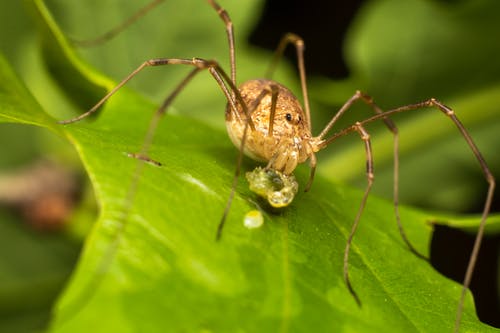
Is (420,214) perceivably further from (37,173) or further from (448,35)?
(37,173)

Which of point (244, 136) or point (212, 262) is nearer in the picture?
point (212, 262)

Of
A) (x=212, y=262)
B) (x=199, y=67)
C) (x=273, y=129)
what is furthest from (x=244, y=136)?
(x=212, y=262)

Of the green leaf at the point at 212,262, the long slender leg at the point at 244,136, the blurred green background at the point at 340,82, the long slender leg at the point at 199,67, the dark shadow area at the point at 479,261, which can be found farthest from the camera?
the blurred green background at the point at 340,82

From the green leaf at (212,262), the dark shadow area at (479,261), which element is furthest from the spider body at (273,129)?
the dark shadow area at (479,261)

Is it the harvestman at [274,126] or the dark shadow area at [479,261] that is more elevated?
the harvestman at [274,126]

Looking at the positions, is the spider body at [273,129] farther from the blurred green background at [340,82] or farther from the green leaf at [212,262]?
the blurred green background at [340,82]

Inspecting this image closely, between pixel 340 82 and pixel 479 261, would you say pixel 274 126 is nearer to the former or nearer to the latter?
pixel 340 82

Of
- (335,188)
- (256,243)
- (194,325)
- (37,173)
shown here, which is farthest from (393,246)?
(37,173)

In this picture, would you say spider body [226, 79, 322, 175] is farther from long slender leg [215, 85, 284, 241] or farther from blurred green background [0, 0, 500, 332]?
blurred green background [0, 0, 500, 332]

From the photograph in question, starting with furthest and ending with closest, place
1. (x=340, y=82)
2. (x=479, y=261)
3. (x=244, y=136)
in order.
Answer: (x=340, y=82) < (x=479, y=261) < (x=244, y=136)
